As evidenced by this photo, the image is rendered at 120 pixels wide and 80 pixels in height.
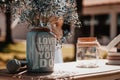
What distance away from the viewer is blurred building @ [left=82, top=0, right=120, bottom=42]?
22.0 metres

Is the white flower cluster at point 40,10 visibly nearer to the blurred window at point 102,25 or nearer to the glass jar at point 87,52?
the glass jar at point 87,52

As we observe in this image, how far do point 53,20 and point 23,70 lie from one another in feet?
1.57

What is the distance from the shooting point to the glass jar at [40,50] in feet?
10.0

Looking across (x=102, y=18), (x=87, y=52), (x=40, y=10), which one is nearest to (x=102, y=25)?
(x=102, y=18)

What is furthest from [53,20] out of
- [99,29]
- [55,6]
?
[99,29]

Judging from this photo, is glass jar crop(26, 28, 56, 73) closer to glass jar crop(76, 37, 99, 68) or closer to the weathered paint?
the weathered paint

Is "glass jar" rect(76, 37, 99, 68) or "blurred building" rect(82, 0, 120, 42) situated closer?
"glass jar" rect(76, 37, 99, 68)

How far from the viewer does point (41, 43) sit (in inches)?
121

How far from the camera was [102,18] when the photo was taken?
23.8m

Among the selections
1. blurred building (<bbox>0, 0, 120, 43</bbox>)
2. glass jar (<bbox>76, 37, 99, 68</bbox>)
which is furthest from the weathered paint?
blurred building (<bbox>0, 0, 120, 43</bbox>)

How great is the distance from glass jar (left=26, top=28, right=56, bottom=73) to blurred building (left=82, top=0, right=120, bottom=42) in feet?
59.2

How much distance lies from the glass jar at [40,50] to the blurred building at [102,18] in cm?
1805

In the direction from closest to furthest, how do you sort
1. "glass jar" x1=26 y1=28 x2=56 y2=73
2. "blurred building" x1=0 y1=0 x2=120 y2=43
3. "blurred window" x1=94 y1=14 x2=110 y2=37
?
"glass jar" x1=26 y1=28 x2=56 y2=73, "blurred building" x1=0 y1=0 x2=120 y2=43, "blurred window" x1=94 y1=14 x2=110 y2=37

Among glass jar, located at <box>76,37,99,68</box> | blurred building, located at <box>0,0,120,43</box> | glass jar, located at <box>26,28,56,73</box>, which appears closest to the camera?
glass jar, located at <box>26,28,56,73</box>
